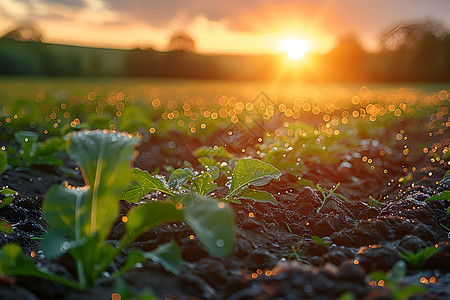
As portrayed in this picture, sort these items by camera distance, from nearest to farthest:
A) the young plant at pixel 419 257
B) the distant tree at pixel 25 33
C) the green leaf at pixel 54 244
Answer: the green leaf at pixel 54 244
the young plant at pixel 419 257
the distant tree at pixel 25 33

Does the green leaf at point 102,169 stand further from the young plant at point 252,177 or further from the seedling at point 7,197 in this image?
the seedling at point 7,197

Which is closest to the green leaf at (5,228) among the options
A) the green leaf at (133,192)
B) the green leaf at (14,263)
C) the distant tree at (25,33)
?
the green leaf at (133,192)

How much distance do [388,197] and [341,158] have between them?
87 centimetres

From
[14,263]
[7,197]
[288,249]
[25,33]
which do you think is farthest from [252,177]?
[25,33]

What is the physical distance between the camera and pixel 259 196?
1.96 metres

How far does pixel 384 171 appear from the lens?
361 centimetres

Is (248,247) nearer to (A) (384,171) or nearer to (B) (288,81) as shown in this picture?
(A) (384,171)

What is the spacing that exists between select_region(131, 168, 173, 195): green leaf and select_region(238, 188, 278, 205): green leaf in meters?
0.38

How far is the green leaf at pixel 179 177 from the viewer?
1.98m

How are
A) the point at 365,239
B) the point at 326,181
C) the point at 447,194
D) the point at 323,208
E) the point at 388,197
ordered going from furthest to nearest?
the point at 326,181 < the point at 388,197 < the point at 323,208 < the point at 447,194 < the point at 365,239

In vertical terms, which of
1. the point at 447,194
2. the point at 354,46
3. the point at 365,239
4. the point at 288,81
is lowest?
the point at 365,239

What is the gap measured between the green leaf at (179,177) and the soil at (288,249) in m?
0.21

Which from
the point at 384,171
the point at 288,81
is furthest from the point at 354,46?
the point at 384,171

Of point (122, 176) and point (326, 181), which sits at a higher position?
point (326, 181)
